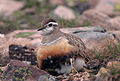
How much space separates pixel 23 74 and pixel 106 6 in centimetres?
1026

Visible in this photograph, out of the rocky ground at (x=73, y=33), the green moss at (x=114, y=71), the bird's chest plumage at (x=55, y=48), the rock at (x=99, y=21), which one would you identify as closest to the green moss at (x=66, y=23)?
the rocky ground at (x=73, y=33)

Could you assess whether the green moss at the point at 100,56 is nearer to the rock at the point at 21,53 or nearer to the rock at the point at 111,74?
the rock at the point at 111,74

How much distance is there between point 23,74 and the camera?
5.89 m

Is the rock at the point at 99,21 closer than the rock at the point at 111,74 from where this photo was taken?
No

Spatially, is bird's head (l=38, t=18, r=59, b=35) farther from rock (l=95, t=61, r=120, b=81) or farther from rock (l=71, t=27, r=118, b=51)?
rock (l=71, t=27, r=118, b=51)

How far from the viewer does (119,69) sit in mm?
5117

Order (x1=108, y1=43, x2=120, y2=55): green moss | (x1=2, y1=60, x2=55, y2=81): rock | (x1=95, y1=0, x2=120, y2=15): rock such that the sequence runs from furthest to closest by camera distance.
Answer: (x1=95, y1=0, x2=120, y2=15): rock < (x1=108, y1=43, x2=120, y2=55): green moss < (x1=2, y1=60, x2=55, y2=81): rock

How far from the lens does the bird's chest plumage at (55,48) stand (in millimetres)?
5984

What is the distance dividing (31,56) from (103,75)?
319cm

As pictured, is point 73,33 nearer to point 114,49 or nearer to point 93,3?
point 114,49

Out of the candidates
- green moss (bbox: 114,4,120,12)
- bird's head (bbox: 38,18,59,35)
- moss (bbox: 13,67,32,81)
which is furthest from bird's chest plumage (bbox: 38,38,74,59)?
green moss (bbox: 114,4,120,12)

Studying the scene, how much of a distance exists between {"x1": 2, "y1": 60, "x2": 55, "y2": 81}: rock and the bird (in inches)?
12.3

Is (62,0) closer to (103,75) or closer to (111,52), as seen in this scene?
(111,52)

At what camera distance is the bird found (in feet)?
19.7
